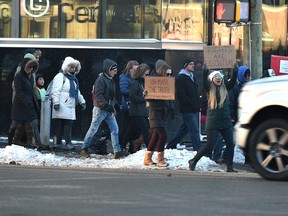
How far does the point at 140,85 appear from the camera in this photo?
12375 millimetres

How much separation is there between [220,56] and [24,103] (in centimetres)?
352

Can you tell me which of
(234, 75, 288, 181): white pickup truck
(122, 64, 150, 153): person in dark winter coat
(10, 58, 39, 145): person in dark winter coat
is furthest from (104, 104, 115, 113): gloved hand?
(234, 75, 288, 181): white pickup truck

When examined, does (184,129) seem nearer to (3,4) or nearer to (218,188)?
(218,188)

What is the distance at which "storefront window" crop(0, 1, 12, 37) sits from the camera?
1599 cm

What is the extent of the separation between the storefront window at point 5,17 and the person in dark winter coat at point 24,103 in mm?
3293

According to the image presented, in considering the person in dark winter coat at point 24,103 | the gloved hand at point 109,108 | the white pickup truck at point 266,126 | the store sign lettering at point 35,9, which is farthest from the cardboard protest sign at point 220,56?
the store sign lettering at point 35,9

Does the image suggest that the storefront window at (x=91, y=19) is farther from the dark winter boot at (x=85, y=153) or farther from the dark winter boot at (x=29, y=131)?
the dark winter boot at (x=85, y=153)

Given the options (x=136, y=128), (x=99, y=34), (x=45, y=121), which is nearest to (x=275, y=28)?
(x=99, y=34)

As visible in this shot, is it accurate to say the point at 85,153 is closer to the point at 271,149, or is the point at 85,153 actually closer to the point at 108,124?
the point at 108,124

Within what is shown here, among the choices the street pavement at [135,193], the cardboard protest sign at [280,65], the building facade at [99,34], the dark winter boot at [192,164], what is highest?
the building facade at [99,34]

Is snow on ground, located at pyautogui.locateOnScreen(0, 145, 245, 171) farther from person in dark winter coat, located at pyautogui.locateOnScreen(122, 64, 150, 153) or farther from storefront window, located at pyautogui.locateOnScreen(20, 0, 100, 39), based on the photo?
storefront window, located at pyautogui.locateOnScreen(20, 0, 100, 39)

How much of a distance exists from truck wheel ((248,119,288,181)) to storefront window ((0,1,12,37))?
322 inches

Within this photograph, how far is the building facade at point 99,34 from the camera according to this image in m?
15.4

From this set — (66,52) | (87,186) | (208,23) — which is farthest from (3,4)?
(87,186)
